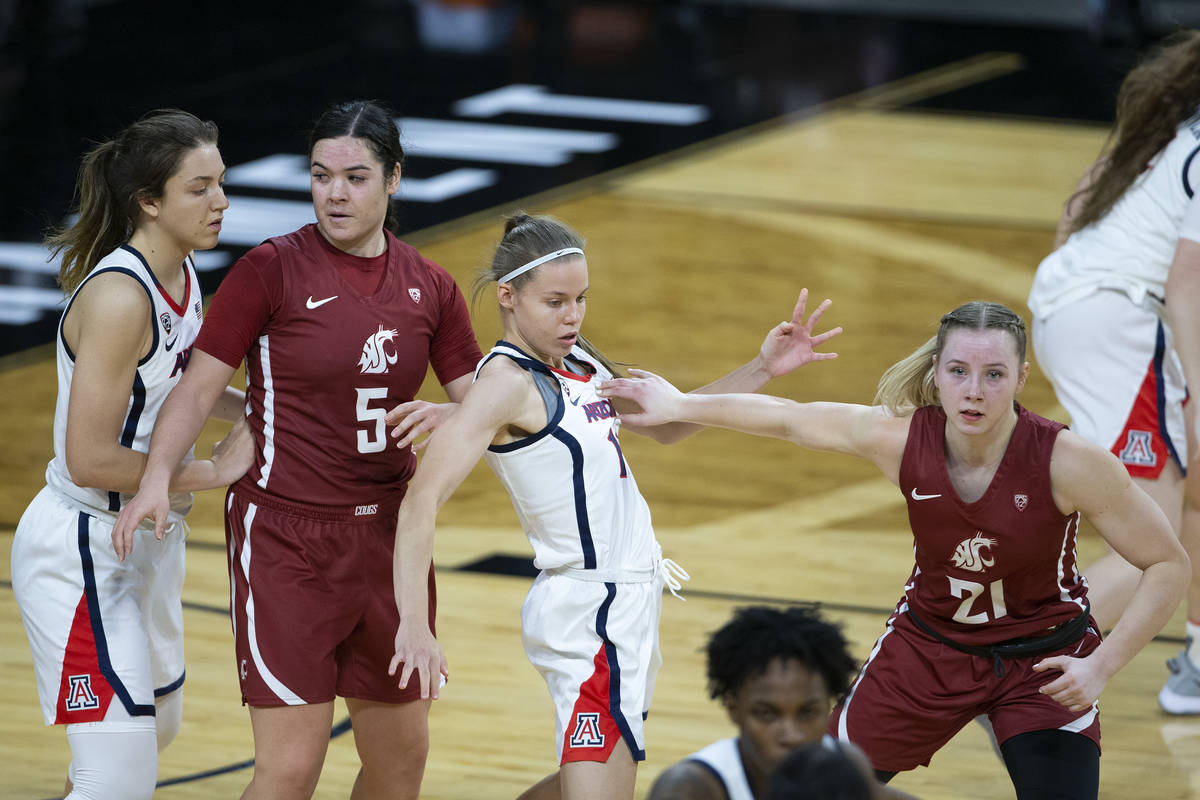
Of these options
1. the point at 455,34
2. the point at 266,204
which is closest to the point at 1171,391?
the point at 266,204

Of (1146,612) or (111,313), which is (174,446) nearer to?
(111,313)

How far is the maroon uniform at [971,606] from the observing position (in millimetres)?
3932

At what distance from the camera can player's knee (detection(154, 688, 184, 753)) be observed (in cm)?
427

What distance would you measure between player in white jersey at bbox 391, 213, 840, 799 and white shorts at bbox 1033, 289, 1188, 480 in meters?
1.71

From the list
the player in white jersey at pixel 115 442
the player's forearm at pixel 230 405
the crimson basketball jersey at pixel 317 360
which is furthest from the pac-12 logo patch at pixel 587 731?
the player's forearm at pixel 230 405

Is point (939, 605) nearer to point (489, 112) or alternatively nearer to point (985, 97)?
point (489, 112)

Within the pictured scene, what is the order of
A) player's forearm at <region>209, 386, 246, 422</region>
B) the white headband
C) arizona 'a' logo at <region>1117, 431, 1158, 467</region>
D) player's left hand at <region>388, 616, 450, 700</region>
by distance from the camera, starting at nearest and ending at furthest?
player's left hand at <region>388, 616, 450, 700</region> < the white headband < player's forearm at <region>209, 386, 246, 422</region> < arizona 'a' logo at <region>1117, 431, 1158, 467</region>

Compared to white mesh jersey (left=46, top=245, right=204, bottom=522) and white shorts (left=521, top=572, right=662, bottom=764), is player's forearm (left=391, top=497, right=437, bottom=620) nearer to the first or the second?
white shorts (left=521, top=572, right=662, bottom=764)

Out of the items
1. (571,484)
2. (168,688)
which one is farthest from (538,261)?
(168,688)

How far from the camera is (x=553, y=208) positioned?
1107 centimetres

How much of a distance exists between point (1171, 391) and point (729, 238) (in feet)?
19.2

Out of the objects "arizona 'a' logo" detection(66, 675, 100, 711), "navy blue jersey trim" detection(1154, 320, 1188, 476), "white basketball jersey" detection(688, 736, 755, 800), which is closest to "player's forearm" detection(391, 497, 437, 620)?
A: "arizona 'a' logo" detection(66, 675, 100, 711)

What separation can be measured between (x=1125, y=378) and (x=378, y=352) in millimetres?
2282

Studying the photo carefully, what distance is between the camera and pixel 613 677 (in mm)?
3879
